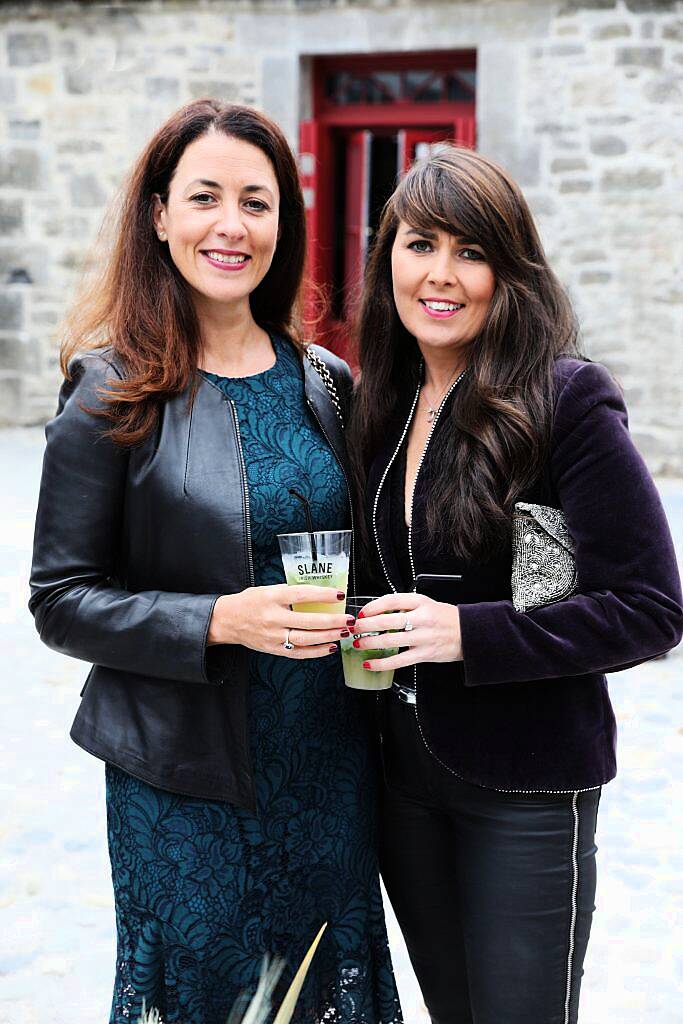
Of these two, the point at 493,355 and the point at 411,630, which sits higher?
the point at 493,355

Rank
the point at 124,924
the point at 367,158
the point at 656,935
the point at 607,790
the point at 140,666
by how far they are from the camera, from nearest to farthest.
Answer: the point at 140,666 < the point at 124,924 < the point at 656,935 < the point at 607,790 < the point at 367,158

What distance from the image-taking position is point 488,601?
6.94 feet

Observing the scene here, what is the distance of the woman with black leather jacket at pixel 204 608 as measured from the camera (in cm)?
203

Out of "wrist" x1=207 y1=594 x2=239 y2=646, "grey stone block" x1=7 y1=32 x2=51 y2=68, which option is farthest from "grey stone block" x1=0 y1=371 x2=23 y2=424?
"wrist" x1=207 y1=594 x2=239 y2=646

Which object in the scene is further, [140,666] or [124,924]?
[124,924]

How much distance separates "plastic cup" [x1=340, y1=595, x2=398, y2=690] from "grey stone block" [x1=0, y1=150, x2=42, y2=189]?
29.7 feet

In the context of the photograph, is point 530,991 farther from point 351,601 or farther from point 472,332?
point 472,332

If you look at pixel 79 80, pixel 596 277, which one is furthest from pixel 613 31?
pixel 79 80

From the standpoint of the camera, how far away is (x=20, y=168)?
10203 mm

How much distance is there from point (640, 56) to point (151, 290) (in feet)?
24.3

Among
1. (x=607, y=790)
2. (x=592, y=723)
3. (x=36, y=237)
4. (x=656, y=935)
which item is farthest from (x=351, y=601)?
(x=36, y=237)

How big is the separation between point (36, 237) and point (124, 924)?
9.02m

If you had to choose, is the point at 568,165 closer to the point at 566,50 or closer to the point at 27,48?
the point at 566,50

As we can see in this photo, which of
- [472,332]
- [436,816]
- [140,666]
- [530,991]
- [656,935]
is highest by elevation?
[472,332]
